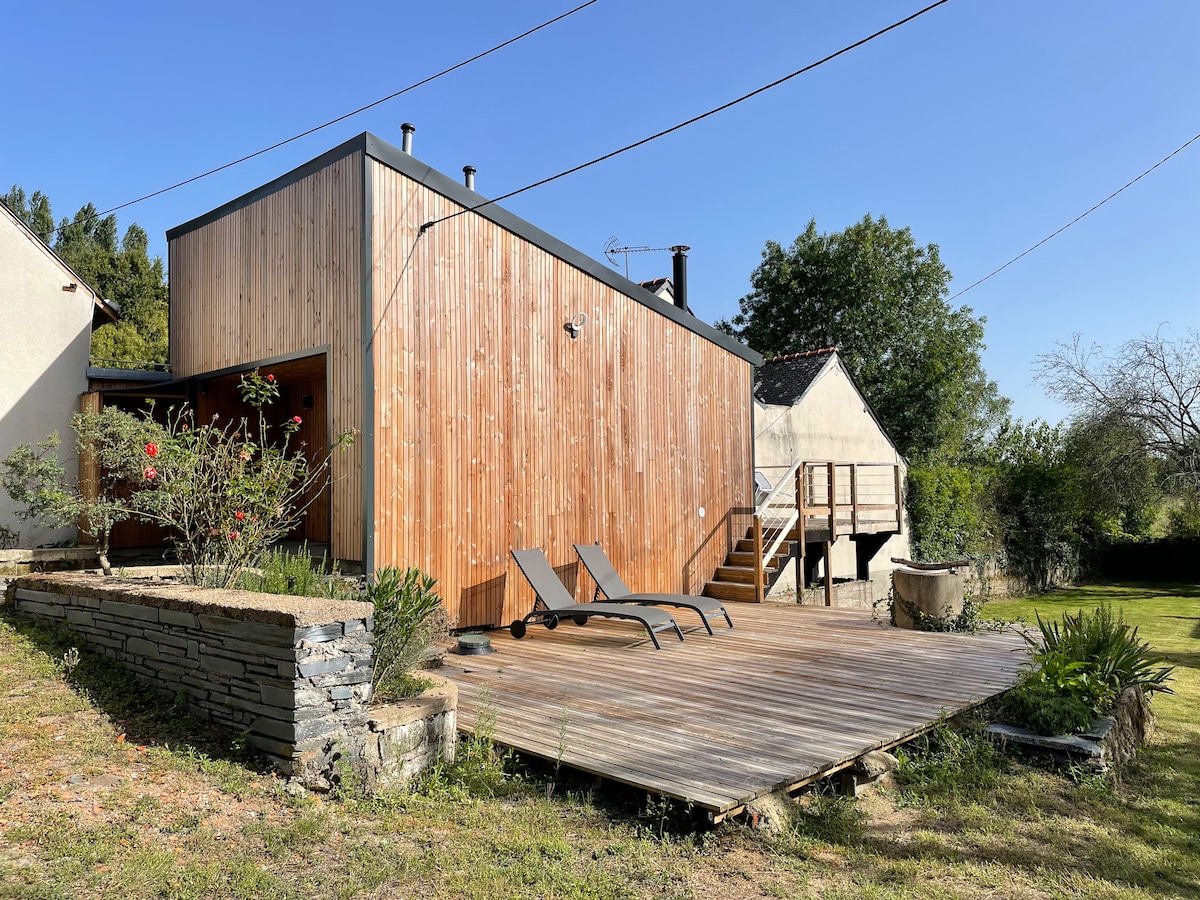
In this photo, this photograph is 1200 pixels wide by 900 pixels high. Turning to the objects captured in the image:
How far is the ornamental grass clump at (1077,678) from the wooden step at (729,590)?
4736mm

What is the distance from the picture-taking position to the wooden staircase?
10.9m

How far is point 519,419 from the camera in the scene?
8.47 meters

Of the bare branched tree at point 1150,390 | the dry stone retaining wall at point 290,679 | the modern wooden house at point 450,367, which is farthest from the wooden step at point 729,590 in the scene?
the bare branched tree at point 1150,390

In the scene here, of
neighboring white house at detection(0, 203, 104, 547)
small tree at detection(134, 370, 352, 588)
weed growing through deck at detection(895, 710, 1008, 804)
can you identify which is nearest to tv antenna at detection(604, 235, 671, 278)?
neighboring white house at detection(0, 203, 104, 547)

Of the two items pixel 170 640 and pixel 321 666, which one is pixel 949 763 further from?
pixel 170 640

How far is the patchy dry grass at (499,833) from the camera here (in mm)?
2961

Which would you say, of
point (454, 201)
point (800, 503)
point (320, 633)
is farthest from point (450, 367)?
point (800, 503)

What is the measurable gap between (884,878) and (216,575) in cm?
443

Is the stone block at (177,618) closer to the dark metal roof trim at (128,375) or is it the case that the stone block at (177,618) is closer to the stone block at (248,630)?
the stone block at (248,630)

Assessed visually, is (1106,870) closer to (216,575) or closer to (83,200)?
(216,575)

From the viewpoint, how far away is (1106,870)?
3.46m

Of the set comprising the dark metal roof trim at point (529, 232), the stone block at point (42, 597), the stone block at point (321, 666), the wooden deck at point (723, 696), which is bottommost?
the wooden deck at point (723, 696)

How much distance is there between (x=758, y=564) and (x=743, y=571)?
1.51 feet

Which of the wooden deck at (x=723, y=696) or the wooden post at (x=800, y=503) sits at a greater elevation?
the wooden post at (x=800, y=503)
